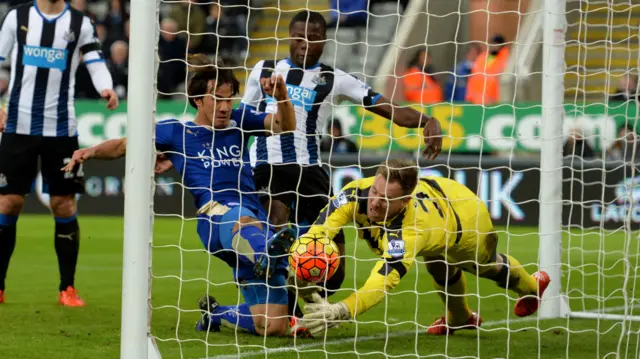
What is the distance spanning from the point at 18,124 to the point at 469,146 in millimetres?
8313

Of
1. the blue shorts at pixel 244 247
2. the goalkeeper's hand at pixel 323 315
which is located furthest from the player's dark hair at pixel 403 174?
the blue shorts at pixel 244 247

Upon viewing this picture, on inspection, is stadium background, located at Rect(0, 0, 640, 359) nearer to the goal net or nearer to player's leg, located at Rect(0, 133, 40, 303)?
the goal net

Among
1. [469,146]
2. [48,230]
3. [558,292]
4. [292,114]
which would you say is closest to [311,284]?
[292,114]

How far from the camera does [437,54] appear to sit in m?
16.5

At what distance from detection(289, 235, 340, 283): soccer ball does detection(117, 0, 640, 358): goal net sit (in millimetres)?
214

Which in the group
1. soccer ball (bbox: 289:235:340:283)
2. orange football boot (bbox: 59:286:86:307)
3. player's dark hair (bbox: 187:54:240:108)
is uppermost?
player's dark hair (bbox: 187:54:240:108)

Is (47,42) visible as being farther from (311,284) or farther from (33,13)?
(311,284)

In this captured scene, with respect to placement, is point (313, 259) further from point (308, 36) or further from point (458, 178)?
point (458, 178)

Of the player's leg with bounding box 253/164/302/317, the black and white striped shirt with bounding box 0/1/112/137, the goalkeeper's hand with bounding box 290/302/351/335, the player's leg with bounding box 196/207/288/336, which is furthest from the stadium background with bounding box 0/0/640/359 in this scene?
the black and white striped shirt with bounding box 0/1/112/137

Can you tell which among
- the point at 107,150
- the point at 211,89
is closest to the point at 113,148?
the point at 107,150

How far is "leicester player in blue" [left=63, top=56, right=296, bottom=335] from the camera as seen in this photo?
19.0 feet

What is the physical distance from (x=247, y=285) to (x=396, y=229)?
115 cm

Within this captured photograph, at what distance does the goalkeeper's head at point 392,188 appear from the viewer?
16.8 feet

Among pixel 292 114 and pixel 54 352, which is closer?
pixel 54 352
